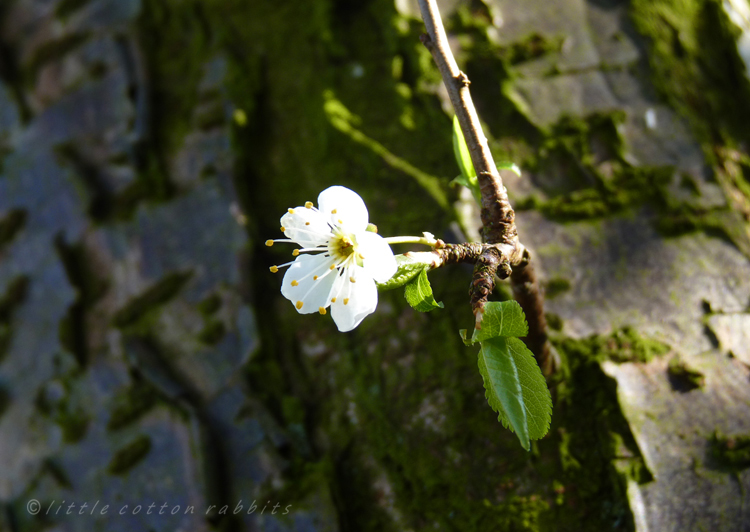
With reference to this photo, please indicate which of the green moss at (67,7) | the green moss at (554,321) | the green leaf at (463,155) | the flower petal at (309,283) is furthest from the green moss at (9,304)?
the green moss at (554,321)

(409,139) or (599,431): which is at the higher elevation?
(409,139)

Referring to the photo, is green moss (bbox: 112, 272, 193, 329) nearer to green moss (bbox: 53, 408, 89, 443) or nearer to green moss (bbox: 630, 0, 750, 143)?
green moss (bbox: 53, 408, 89, 443)

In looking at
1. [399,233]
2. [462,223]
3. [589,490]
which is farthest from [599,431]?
[399,233]

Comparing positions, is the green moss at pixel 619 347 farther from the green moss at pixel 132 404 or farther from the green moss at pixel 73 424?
the green moss at pixel 73 424

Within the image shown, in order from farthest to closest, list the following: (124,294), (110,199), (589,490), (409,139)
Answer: (110,199), (124,294), (409,139), (589,490)

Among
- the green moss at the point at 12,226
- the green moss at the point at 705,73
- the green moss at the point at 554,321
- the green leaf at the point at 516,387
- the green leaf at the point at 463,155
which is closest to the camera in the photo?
the green leaf at the point at 516,387

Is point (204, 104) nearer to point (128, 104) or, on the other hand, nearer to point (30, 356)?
point (128, 104)

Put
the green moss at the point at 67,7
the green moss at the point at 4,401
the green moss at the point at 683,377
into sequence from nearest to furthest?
the green moss at the point at 683,377
the green moss at the point at 4,401
the green moss at the point at 67,7

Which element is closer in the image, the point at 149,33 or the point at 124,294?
the point at 124,294

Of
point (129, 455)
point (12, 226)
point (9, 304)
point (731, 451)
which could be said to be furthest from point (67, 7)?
point (731, 451)

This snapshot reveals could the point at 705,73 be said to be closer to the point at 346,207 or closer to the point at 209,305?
the point at 346,207
